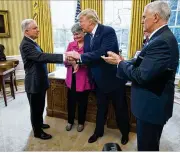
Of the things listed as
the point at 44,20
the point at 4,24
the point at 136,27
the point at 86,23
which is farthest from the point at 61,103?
the point at 4,24

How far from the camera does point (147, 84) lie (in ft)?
4.15

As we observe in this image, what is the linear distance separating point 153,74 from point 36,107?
A: 1.53m

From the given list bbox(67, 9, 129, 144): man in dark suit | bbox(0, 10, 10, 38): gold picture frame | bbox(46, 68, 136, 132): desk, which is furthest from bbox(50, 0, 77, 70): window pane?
bbox(67, 9, 129, 144): man in dark suit

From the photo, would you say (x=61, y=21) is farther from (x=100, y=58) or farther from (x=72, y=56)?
(x=100, y=58)

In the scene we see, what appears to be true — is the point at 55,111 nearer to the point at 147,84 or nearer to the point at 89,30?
the point at 89,30

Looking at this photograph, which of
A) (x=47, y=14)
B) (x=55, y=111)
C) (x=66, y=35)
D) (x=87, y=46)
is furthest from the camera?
(x=66, y=35)

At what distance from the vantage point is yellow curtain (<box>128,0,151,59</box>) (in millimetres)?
4387

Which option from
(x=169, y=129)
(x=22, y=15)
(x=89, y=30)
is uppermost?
(x=22, y=15)

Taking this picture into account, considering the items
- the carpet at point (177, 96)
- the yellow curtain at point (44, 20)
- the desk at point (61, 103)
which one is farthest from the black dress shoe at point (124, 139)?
the yellow curtain at point (44, 20)

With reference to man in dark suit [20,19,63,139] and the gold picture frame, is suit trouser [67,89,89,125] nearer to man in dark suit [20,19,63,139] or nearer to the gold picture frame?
man in dark suit [20,19,63,139]

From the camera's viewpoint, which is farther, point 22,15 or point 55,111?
point 22,15

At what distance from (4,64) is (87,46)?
2906 millimetres

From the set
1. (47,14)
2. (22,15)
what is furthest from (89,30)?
(22,15)

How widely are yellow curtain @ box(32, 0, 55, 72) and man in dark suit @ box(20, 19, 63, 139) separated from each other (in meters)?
3.06
